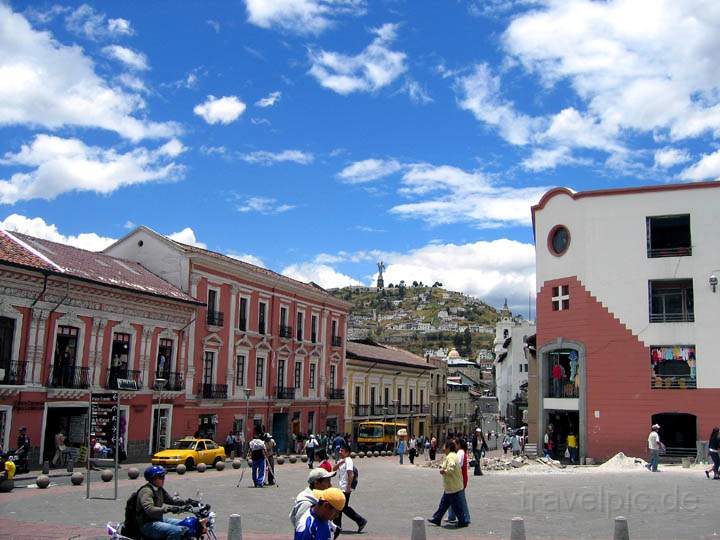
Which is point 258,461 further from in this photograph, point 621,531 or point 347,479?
point 621,531

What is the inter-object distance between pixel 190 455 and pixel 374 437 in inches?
953

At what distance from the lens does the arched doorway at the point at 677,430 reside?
107ft

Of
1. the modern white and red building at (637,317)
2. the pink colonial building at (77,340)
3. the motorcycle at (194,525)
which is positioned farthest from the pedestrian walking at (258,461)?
the modern white and red building at (637,317)

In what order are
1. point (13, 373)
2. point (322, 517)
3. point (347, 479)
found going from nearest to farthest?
point (322, 517) < point (347, 479) < point (13, 373)

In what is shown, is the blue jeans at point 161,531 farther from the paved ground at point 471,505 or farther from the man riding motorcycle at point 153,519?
the paved ground at point 471,505

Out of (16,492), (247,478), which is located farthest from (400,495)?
(16,492)

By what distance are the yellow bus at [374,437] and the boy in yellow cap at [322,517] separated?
144 ft

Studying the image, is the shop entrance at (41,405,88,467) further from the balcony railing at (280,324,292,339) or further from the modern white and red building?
the modern white and red building

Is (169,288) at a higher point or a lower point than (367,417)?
higher

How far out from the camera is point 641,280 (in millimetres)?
33469

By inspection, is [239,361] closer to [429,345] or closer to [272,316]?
[272,316]

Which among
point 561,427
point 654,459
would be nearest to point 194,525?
point 654,459

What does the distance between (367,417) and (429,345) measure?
13864 centimetres

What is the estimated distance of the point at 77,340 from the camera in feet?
93.4
